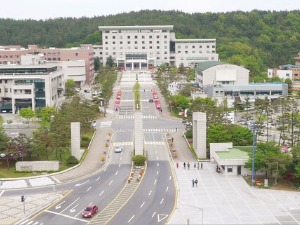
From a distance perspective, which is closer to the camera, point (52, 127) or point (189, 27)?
point (52, 127)

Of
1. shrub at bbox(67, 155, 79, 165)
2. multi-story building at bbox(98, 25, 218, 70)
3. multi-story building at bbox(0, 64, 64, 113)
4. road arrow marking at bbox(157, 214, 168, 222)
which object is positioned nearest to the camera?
road arrow marking at bbox(157, 214, 168, 222)

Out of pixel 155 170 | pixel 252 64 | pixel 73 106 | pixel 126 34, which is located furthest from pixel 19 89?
pixel 126 34

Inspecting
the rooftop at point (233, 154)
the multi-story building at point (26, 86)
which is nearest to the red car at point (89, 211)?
the rooftop at point (233, 154)

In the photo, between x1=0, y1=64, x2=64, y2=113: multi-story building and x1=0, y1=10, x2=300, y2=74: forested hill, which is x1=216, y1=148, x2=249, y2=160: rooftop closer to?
x1=0, y1=64, x2=64, y2=113: multi-story building

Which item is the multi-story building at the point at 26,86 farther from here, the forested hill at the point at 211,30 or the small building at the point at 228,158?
the forested hill at the point at 211,30

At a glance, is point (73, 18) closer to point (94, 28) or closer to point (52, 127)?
point (94, 28)

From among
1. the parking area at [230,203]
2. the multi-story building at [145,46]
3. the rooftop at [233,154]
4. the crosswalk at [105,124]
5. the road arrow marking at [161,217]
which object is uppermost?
the multi-story building at [145,46]

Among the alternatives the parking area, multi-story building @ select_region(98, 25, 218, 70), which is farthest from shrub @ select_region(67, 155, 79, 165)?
multi-story building @ select_region(98, 25, 218, 70)
